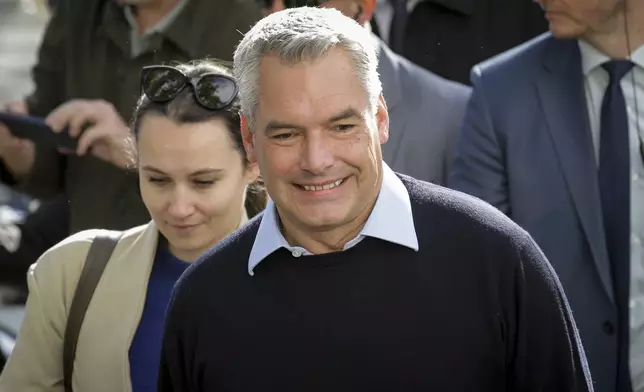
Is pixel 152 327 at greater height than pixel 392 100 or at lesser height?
lesser

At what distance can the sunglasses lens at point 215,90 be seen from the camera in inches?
129

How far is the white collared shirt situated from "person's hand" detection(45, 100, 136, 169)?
154cm

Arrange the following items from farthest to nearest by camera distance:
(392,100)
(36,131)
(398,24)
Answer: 1. (398,24)
2. (36,131)
3. (392,100)

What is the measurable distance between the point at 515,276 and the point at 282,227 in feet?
1.69

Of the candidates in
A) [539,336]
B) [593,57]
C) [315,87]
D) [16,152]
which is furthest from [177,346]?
[16,152]

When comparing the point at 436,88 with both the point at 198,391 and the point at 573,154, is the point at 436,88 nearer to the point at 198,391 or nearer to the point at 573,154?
the point at 573,154

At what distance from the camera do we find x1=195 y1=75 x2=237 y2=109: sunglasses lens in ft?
10.8

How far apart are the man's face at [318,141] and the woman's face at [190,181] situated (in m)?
0.76

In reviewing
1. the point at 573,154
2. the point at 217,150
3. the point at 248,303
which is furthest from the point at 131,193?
the point at 248,303

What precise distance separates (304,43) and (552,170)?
1.47 m

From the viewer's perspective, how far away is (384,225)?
2389 millimetres

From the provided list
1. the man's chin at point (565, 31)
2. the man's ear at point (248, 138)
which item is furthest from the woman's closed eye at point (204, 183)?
the man's chin at point (565, 31)

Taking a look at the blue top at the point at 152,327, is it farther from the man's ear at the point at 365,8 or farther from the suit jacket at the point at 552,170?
the man's ear at the point at 365,8

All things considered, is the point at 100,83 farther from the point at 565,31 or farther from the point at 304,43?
the point at 304,43
